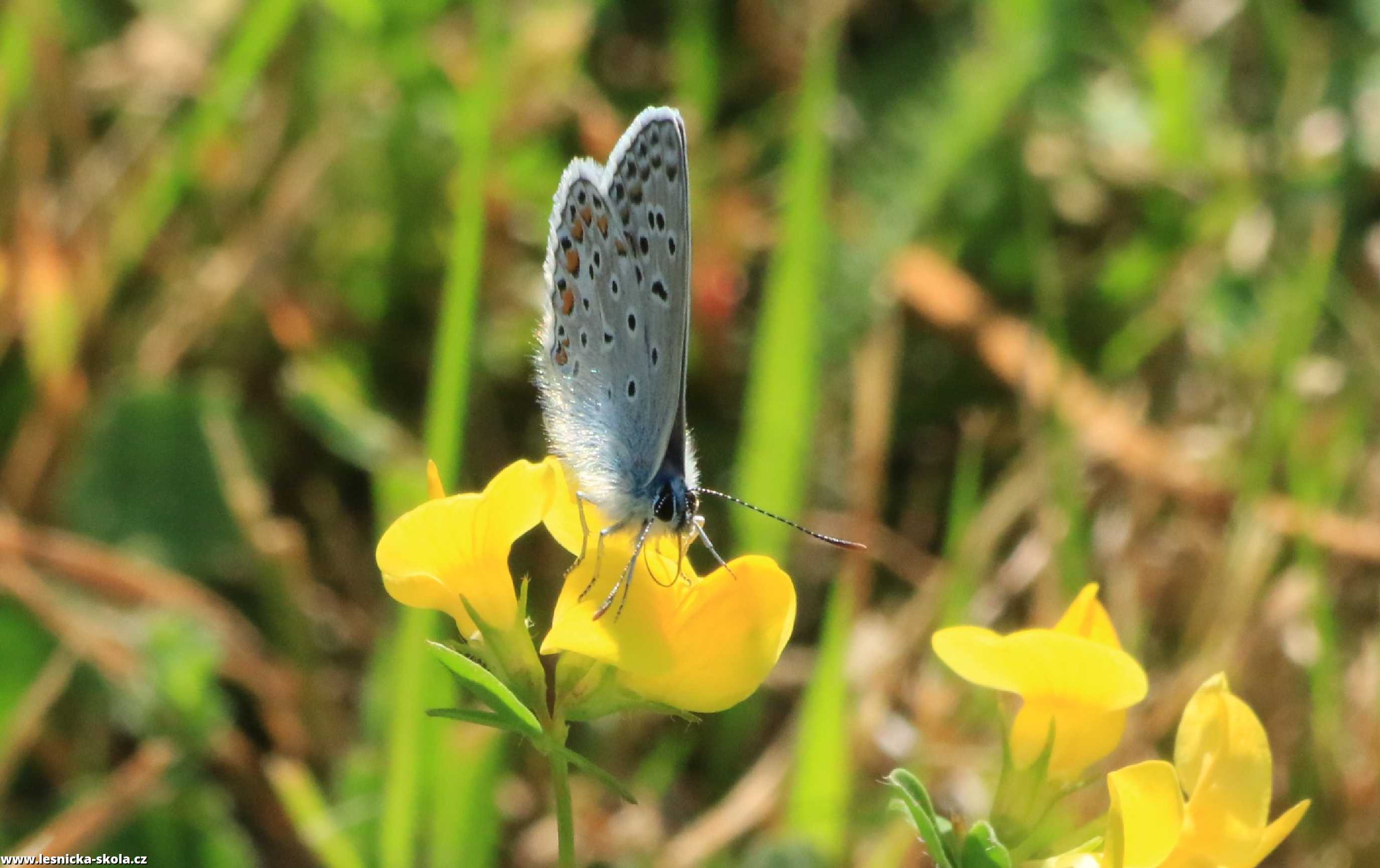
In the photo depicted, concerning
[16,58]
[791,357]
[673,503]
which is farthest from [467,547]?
[16,58]

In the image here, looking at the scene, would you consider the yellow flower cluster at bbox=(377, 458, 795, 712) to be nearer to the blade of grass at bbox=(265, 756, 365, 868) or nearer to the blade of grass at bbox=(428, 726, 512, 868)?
the blade of grass at bbox=(265, 756, 365, 868)

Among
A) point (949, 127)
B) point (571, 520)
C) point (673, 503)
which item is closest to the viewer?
point (571, 520)

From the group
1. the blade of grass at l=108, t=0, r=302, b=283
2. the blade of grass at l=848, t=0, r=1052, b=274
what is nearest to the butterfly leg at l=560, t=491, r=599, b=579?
the blade of grass at l=848, t=0, r=1052, b=274

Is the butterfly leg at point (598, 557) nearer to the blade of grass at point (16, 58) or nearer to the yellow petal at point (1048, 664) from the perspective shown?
the yellow petal at point (1048, 664)

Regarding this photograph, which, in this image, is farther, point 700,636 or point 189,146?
point 189,146

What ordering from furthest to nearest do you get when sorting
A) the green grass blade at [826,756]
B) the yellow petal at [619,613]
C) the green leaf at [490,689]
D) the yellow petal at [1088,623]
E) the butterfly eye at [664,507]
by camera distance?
the green grass blade at [826,756]
the butterfly eye at [664,507]
the yellow petal at [1088,623]
the yellow petal at [619,613]
the green leaf at [490,689]

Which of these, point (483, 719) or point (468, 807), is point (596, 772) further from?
point (468, 807)

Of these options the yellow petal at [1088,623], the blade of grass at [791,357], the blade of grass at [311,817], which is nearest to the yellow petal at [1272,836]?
the yellow petal at [1088,623]

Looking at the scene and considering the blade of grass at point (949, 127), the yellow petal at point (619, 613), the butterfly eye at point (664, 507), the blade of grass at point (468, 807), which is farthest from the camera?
the blade of grass at point (949, 127)
